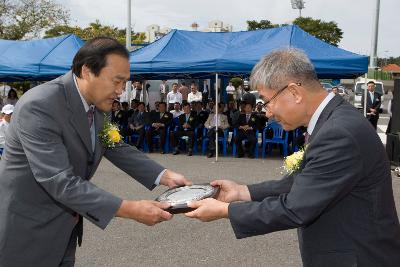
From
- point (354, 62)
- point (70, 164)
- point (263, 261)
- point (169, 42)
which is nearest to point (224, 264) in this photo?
point (263, 261)

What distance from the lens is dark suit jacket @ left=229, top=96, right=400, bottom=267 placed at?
2.10m

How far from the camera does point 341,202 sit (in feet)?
7.18

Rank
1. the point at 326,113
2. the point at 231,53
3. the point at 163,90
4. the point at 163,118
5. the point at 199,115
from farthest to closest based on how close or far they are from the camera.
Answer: the point at 163,90, the point at 163,118, the point at 199,115, the point at 231,53, the point at 326,113

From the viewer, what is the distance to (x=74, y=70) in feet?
8.73

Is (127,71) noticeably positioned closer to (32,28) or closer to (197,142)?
(197,142)

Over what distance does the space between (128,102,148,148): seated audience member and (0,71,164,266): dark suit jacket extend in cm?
1111

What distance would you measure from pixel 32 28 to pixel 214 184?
33.2 m

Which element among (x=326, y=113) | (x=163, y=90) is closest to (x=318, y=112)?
(x=326, y=113)

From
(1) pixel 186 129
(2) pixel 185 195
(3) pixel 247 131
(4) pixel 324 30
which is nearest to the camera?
(2) pixel 185 195

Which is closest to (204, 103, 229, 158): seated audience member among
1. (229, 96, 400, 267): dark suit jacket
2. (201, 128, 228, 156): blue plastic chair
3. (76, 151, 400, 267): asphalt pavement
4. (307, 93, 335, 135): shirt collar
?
(201, 128, 228, 156): blue plastic chair

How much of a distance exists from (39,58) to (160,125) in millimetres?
3943

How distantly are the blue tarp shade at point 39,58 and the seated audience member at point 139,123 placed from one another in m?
2.27

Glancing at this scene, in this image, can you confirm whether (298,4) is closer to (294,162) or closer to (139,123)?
(139,123)

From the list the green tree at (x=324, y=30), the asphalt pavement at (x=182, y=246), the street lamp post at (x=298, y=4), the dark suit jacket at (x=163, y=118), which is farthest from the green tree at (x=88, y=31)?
the asphalt pavement at (x=182, y=246)
